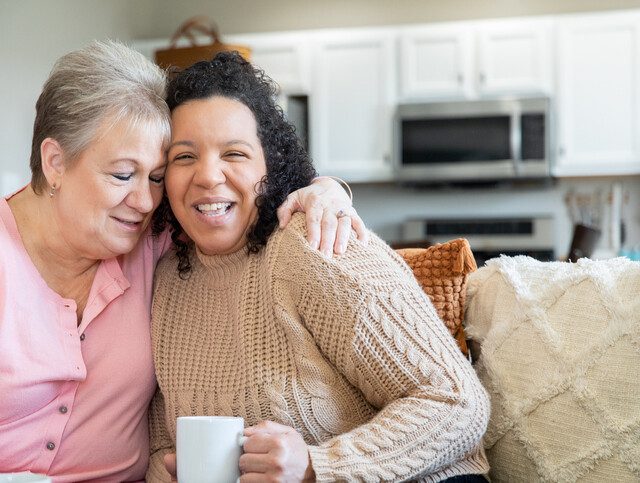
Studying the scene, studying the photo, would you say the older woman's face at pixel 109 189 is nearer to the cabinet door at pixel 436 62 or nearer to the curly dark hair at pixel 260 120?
the curly dark hair at pixel 260 120

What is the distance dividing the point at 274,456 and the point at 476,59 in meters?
3.93

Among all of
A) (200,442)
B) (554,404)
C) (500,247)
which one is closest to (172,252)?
(200,442)

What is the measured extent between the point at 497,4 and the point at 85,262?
4.13 metres

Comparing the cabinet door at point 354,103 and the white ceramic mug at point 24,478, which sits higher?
the cabinet door at point 354,103

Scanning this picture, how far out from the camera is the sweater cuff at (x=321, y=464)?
121 centimetres

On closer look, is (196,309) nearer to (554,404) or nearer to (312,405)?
(312,405)

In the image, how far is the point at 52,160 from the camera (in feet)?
4.89

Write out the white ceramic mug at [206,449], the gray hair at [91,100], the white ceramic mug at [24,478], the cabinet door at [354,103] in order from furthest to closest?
1. the cabinet door at [354,103]
2. the gray hair at [91,100]
3. the white ceramic mug at [206,449]
4. the white ceramic mug at [24,478]

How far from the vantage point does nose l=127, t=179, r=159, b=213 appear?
150 cm

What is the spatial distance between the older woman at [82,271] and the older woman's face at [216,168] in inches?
1.8

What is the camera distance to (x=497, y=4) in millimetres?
5078

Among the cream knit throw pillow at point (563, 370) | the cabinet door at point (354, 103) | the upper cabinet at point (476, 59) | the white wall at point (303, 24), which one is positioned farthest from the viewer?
the cabinet door at point (354, 103)

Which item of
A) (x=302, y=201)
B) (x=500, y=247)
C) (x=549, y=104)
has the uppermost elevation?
(x=549, y=104)

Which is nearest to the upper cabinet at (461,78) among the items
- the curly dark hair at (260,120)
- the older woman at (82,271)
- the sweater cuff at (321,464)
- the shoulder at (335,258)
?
the curly dark hair at (260,120)
